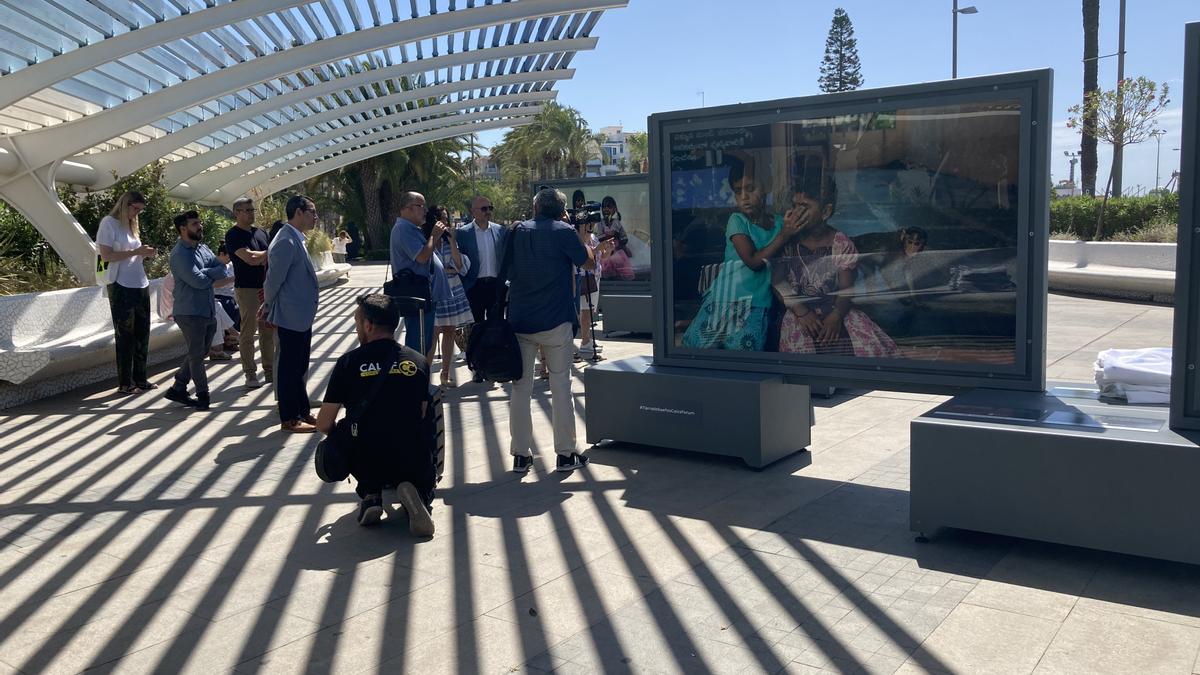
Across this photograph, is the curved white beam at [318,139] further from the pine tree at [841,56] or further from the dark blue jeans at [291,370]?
the pine tree at [841,56]

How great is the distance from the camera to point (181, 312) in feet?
27.9

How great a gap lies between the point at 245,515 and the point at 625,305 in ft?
28.2

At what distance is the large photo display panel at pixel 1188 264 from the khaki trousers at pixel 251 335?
7.41 m

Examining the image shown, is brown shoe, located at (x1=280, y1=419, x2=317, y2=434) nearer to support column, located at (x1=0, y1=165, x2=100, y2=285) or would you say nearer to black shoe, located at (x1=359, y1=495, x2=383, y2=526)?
black shoe, located at (x1=359, y1=495, x2=383, y2=526)

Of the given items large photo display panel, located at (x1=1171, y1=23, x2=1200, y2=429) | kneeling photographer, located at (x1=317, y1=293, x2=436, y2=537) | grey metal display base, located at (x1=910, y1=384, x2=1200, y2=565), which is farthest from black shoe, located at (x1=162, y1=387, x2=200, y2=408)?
large photo display panel, located at (x1=1171, y1=23, x2=1200, y2=429)

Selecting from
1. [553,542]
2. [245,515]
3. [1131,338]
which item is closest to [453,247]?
[245,515]

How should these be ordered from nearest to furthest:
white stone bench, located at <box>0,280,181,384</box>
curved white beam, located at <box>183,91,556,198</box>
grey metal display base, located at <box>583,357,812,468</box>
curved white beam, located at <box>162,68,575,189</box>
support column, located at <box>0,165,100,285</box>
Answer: grey metal display base, located at <box>583,357,812,468</box> < white stone bench, located at <box>0,280,181,384</box> < support column, located at <box>0,165,100,285</box> < curved white beam, located at <box>162,68,575,189</box> < curved white beam, located at <box>183,91,556,198</box>

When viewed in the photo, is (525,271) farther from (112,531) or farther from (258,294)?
(258,294)

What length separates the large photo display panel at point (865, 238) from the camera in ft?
17.8

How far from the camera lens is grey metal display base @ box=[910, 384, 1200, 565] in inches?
166

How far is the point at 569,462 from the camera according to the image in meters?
6.45

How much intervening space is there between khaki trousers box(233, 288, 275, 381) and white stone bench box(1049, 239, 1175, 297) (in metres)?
12.7

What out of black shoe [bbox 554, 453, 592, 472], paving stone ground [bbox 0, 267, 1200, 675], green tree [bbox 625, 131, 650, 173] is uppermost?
green tree [bbox 625, 131, 650, 173]

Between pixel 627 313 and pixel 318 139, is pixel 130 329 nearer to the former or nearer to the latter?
pixel 627 313
